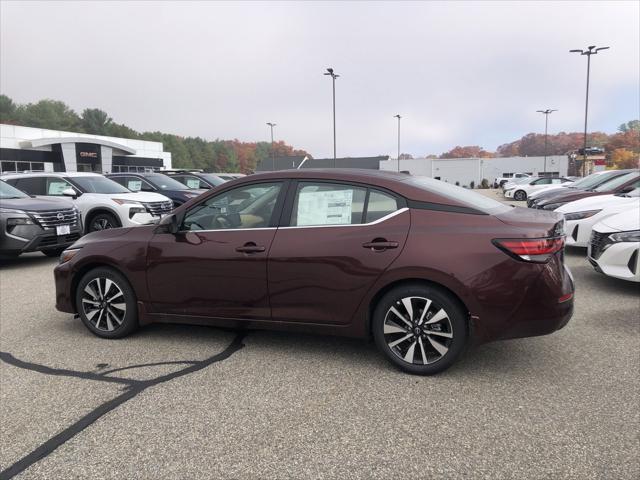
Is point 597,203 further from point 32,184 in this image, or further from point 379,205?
point 32,184

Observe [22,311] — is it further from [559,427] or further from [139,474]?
[559,427]

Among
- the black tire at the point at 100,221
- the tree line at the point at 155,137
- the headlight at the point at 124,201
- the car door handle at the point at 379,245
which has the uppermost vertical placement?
the tree line at the point at 155,137

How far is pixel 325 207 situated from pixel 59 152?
45.8 meters

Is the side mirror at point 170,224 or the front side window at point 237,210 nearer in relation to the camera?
the front side window at point 237,210

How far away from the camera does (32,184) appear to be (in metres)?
10.7

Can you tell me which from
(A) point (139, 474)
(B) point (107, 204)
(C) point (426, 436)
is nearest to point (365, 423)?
(C) point (426, 436)

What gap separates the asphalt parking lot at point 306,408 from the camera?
99.5 inches

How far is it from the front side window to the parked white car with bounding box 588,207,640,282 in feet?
14.3

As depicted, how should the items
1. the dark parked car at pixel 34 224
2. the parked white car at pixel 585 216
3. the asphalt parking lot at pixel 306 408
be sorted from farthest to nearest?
the dark parked car at pixel 34 224 → the parked white car at pixel 585 216 → the asphalt parking lot at pixel 306 408

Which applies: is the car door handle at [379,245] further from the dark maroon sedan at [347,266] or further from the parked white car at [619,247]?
the parked white car at [619,247]

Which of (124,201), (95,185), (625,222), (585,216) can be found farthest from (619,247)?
(95,185)

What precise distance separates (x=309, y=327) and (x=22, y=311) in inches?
148

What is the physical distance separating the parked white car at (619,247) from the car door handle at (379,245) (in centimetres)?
378

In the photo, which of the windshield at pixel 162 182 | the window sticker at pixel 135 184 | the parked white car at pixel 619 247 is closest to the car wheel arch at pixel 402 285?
the parked white car at pixel 619 247
